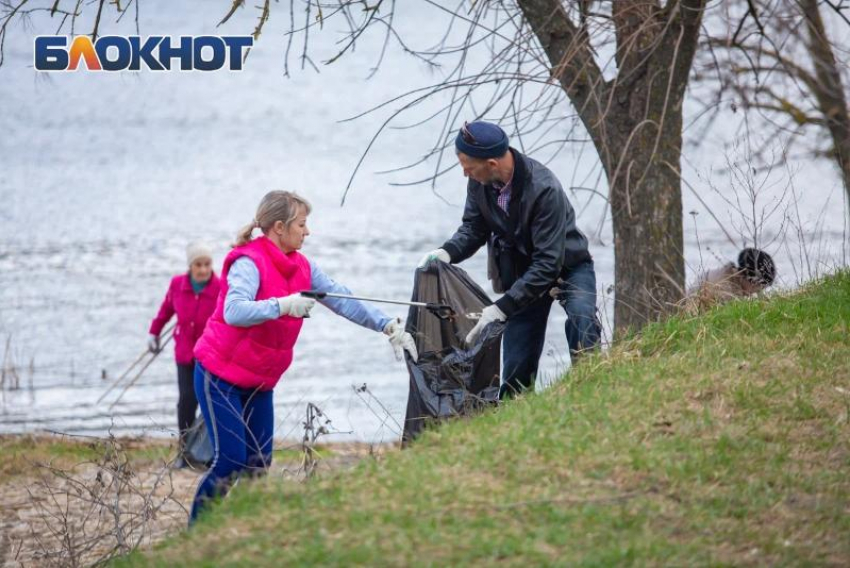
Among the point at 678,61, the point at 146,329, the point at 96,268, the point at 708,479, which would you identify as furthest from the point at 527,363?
the point at 96,268

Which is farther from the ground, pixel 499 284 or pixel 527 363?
pixel 499 284

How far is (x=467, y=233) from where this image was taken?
6469 mm

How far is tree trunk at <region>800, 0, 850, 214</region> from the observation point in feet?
29.4

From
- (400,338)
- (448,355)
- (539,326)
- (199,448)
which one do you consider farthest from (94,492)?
(199,448)

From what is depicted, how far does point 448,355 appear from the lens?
6.09m

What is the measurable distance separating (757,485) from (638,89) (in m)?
4.19

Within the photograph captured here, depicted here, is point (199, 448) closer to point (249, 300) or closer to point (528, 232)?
point (249, 300)

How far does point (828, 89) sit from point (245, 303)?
7419 mm

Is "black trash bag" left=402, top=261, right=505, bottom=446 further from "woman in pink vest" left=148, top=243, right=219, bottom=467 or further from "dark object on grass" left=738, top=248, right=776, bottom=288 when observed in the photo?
"woman in pink vest" left=148, top=243, right=219, bottom=467

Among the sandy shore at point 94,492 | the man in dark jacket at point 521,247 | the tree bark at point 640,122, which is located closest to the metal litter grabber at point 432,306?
the man in dark jacket at point 521,247

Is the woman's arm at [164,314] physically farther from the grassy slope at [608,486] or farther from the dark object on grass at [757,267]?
the grassy slope at [608,486]

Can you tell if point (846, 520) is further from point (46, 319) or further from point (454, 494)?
point (46, 319)

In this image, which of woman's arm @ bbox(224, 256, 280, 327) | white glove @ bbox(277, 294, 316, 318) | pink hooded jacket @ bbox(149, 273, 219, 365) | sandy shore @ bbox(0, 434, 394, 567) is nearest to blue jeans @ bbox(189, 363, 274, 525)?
sandy shore @ bbox(0, 434, 394, 567)

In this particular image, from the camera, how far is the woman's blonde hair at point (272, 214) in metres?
5.67
